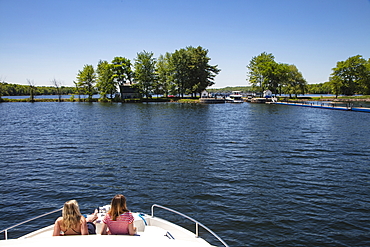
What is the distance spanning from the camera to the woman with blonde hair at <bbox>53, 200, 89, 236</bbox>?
22.0ft

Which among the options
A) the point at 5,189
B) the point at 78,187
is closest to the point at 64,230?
the point at 78,187

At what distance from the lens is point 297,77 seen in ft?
392

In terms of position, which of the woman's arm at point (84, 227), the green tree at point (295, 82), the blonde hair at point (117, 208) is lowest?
the woman's arm at point (84, 227)

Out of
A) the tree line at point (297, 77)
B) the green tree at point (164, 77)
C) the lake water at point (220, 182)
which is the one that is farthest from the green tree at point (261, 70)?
the lake water at point (220, 182)

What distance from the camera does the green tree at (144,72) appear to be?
4225 inches

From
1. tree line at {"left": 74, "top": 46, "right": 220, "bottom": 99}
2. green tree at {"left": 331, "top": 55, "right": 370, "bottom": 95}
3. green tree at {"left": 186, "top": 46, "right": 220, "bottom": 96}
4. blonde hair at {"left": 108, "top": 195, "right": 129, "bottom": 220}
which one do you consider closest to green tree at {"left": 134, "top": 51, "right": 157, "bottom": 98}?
tree line at {"left": 74, "top": 46, "right": 220, "bottom": 99}

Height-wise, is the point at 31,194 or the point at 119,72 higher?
the point at 119,72

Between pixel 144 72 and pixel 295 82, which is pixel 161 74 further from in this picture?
pixel 295 82

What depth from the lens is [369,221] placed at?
11.7 m

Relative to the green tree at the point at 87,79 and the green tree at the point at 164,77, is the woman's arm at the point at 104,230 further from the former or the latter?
the green tree at the point at 87,79

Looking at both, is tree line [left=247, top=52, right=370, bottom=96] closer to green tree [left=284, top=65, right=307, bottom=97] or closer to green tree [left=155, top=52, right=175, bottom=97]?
green tree [left=284, top=65, right=307, bottom=97]

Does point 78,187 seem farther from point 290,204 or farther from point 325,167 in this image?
point 325,167

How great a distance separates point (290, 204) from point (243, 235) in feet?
12.8

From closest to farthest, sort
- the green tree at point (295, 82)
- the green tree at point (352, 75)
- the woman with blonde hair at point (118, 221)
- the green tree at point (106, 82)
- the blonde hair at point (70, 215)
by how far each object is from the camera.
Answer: the blonde hair at point (70, 215) → the woman with blonde hair at point (118, 221) → the green tree at point (352, 75) → the green tree at point (106, 82) → the green tree at point (295, 82)
